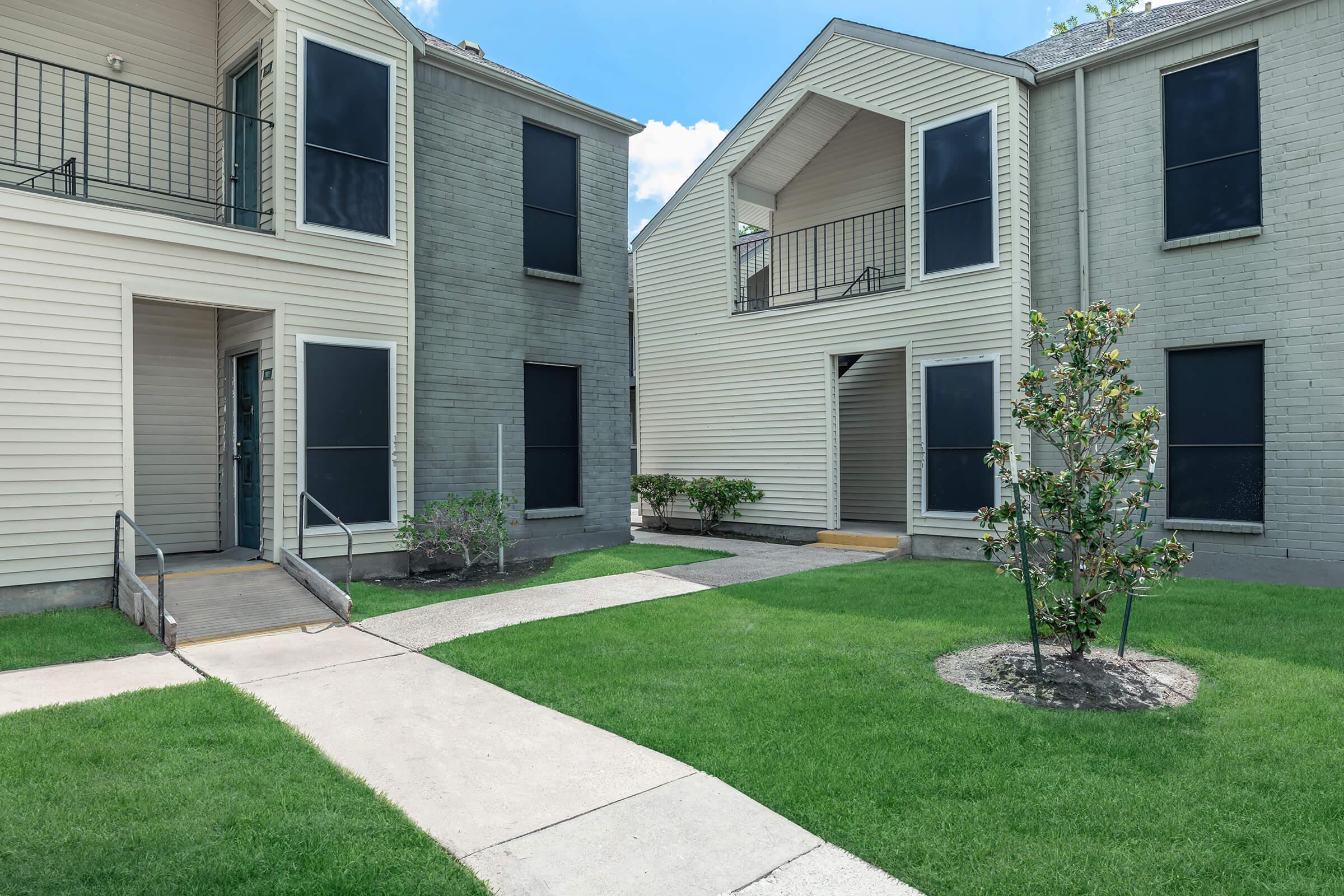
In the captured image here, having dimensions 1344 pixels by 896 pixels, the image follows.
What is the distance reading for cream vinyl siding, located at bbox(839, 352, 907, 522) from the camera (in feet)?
45.0

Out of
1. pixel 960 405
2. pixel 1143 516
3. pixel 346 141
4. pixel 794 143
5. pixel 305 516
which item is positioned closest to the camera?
pixel 1143 516

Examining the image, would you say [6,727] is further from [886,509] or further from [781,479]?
[886,509]

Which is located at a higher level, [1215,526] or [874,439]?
[874,439]

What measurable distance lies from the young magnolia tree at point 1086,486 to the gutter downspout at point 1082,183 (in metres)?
5.02

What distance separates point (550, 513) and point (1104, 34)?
1050 centimetres

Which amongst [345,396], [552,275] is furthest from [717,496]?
[345,396]

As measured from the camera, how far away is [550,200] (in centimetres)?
1124

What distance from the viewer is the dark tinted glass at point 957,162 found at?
1052 centimetres

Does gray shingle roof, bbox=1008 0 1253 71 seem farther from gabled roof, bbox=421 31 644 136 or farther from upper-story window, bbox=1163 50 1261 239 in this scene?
gabled roof, bbox=421 31 644 136

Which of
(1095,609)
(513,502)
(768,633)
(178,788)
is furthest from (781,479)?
(178,788)

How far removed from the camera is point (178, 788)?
3.59 metres

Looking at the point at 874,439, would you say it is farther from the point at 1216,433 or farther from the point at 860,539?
the point at 1216,433

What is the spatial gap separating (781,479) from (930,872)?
1000 cm

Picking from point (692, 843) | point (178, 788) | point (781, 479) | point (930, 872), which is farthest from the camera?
point (781, 479)
